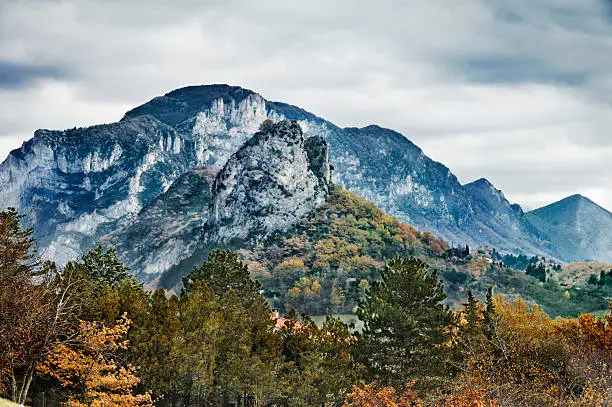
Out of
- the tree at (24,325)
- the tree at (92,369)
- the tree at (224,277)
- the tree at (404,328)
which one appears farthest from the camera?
the tree at (224,277)

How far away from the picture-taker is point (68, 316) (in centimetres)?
3431

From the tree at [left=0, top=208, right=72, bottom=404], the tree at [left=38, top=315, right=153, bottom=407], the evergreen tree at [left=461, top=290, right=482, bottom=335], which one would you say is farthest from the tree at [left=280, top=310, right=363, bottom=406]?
the tree at [left=0, top=208, right=72, bottom=404]

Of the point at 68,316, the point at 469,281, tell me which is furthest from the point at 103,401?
the point at 469,281

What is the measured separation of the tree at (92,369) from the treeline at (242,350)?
12cm

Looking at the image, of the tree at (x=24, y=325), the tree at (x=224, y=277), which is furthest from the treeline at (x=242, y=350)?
the tree at (x=224, y=277)

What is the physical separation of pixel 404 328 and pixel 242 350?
506 inches

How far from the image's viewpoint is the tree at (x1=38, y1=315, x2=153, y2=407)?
35.0m

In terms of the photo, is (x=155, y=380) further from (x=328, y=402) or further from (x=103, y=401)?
(x=328, y=402)

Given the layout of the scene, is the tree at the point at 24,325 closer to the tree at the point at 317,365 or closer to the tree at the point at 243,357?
the tree at the point at 243,357

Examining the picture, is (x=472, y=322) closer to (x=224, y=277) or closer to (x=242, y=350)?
(x=242, y=350)

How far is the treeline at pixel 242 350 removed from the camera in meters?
33.3

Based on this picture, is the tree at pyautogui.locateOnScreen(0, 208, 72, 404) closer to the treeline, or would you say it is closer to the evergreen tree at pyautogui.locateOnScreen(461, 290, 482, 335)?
the treeline

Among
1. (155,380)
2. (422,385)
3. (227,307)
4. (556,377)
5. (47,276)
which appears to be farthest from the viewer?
(227,307)

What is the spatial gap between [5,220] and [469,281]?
16982cm
